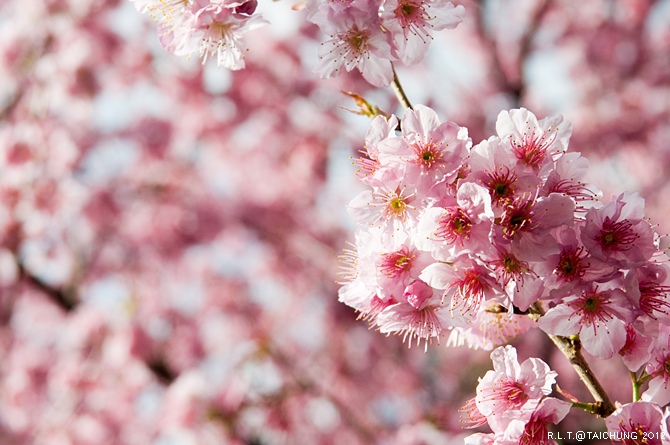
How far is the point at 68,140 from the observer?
6488mm

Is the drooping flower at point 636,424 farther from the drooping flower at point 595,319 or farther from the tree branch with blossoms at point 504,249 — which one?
the drooping flower at point 595,319

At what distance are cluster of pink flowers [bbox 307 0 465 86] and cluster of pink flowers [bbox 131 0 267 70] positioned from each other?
23cm

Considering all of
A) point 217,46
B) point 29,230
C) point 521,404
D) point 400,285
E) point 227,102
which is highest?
point 227,102

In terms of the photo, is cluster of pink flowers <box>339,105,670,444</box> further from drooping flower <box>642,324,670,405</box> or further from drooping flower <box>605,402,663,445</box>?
drooping flower <box>605,402,663,445</box>

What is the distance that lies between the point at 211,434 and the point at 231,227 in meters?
3.59

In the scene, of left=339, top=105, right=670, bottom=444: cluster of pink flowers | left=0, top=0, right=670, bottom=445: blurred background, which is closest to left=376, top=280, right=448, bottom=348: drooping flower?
A: left=339, top=105, right=670, bottom=444: cluster of pink flowers

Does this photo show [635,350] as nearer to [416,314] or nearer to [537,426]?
[537,426]

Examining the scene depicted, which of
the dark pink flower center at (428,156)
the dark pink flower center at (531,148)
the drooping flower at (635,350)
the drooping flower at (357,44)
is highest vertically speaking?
the drooping flower at (357,44)

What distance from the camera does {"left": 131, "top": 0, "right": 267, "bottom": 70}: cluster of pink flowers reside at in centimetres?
167

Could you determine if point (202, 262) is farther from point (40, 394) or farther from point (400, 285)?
point (400, 285)

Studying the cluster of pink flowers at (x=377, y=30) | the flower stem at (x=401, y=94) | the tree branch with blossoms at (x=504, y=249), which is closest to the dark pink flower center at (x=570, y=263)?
the tree branch with blossoms at (x=504, y=249)

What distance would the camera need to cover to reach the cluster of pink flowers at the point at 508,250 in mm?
1307

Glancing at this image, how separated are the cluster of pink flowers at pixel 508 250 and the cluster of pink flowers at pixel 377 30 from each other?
19 cm

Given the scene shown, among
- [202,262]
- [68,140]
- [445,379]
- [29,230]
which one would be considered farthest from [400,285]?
[445,379]
